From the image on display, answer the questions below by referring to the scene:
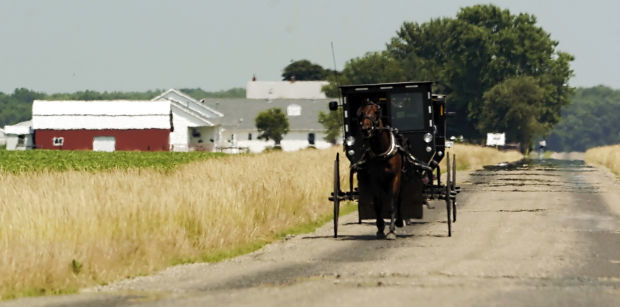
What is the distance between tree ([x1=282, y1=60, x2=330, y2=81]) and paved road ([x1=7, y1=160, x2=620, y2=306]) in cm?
15124

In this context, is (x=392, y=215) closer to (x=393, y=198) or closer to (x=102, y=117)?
(x=393, y=198)

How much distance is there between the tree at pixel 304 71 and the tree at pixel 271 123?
61.7 meters

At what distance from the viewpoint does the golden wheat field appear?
13.1 meters

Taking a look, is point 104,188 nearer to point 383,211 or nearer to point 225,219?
point 225,219

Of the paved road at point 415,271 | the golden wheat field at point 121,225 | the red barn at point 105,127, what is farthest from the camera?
the red barn at point 105,127

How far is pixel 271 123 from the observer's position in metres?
111

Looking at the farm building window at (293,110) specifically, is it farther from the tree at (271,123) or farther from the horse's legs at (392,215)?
the horse's legs at (392,215)

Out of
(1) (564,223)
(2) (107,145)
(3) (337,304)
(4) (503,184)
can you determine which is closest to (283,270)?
(3) (337,304)

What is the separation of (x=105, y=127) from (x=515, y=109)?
145ft

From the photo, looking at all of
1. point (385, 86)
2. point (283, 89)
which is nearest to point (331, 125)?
point (283, 89)

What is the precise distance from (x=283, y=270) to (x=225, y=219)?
13.5 feet

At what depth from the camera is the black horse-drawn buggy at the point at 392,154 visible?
1841 cm

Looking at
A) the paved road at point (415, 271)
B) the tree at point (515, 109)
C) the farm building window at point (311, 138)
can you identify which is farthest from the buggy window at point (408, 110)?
the farm building window at point (311, 138)

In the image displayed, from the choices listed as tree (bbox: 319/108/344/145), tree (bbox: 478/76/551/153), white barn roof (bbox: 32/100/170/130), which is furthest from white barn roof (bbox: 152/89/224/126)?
tree (bbox: 478/76/551/153)
